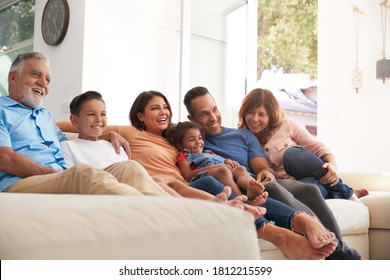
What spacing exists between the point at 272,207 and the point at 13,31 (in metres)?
4.73

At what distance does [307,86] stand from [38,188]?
6.53 m

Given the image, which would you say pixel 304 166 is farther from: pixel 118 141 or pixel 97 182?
pixel 97 182

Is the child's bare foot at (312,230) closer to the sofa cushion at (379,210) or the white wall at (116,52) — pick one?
the sofa cushion at (379,210)

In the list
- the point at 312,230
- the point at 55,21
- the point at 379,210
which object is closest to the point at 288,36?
the point at 55,21

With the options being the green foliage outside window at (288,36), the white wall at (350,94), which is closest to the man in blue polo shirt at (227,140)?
the white wall at (350,94)

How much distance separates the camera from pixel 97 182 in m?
1.18

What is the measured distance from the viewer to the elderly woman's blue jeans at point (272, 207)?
5.90ft

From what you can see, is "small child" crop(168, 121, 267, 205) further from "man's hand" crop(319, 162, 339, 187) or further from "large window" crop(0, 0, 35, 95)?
"large window" crop(0, 0, 35, 95)

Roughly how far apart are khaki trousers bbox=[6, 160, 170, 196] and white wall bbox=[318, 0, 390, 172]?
400 centimetres

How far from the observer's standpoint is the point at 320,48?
534cm

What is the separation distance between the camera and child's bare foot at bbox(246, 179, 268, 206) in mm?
1780

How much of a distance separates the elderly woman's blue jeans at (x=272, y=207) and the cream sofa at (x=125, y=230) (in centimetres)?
104

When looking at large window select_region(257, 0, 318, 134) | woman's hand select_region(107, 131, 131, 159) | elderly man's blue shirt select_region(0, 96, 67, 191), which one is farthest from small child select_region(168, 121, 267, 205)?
large window select_region(257, 0, 318, 134)

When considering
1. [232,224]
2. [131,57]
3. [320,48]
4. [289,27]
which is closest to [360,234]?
[232,224]
